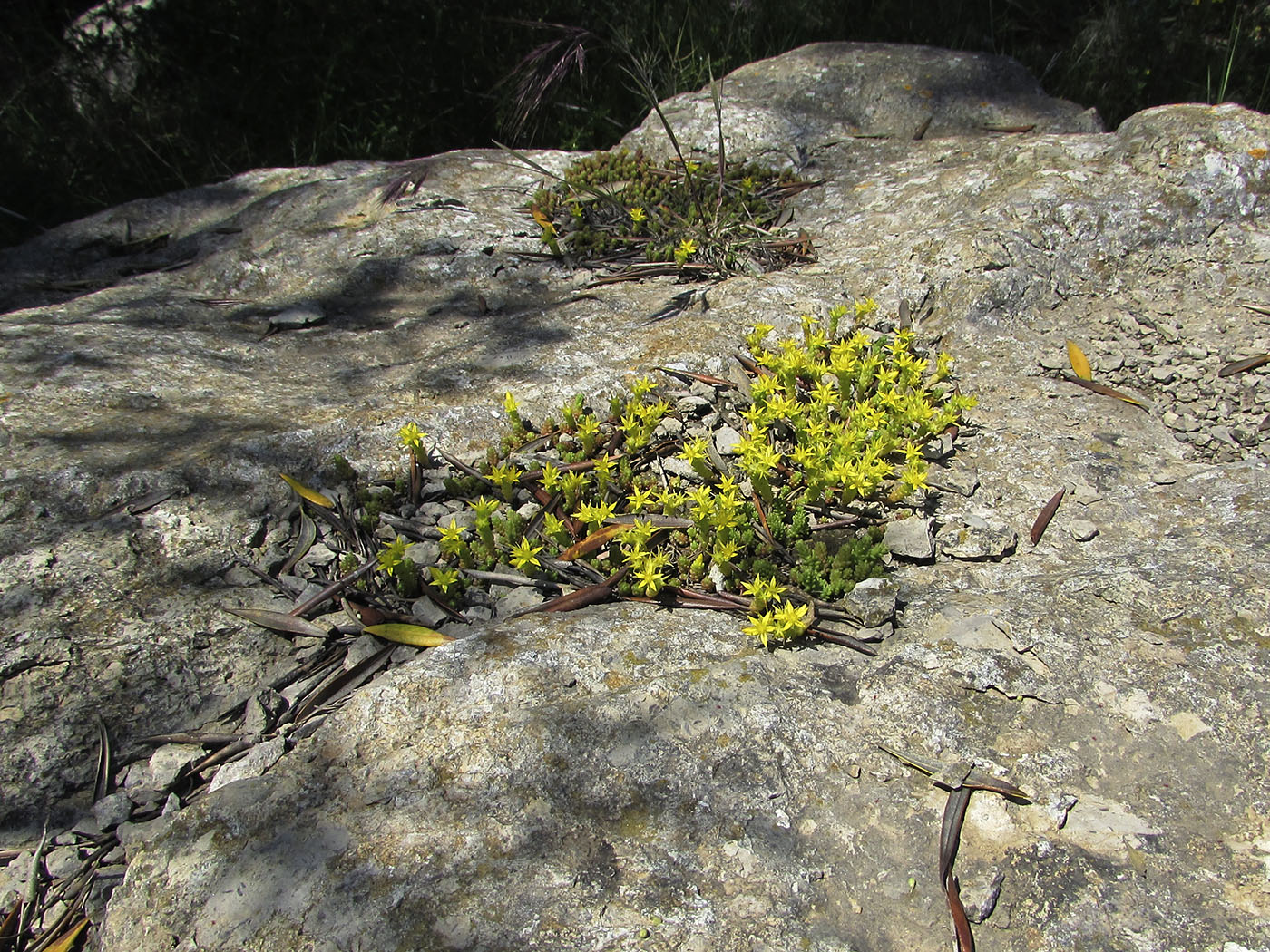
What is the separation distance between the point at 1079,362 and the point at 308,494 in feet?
11.3

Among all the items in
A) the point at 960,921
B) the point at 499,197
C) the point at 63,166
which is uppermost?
the point at 63,166

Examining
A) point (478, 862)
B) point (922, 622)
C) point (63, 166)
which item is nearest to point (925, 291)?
point (922, 622)

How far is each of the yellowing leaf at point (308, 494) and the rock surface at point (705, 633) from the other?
0.32 ft

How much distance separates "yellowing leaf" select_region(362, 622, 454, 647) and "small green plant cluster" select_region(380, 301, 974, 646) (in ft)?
0.61

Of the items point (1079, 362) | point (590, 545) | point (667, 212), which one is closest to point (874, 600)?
point (590, 545)

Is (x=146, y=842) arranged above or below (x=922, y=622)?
above

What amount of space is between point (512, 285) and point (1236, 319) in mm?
3671

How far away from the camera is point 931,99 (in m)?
6.16

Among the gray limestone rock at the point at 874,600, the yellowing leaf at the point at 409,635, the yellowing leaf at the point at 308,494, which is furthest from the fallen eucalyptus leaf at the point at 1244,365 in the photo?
the yellowing leaf at the point at 308,494

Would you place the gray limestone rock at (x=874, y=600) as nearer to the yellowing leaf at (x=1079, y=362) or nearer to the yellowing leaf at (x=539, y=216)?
the yellowing leaf at (x=1079, y=362)

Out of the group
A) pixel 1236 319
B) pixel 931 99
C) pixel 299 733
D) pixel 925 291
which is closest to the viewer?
pixel 299 733

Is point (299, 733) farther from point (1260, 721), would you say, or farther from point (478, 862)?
point (1260, 721)

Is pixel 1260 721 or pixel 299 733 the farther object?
pixel 299 733

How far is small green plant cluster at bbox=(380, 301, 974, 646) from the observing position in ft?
10.00
